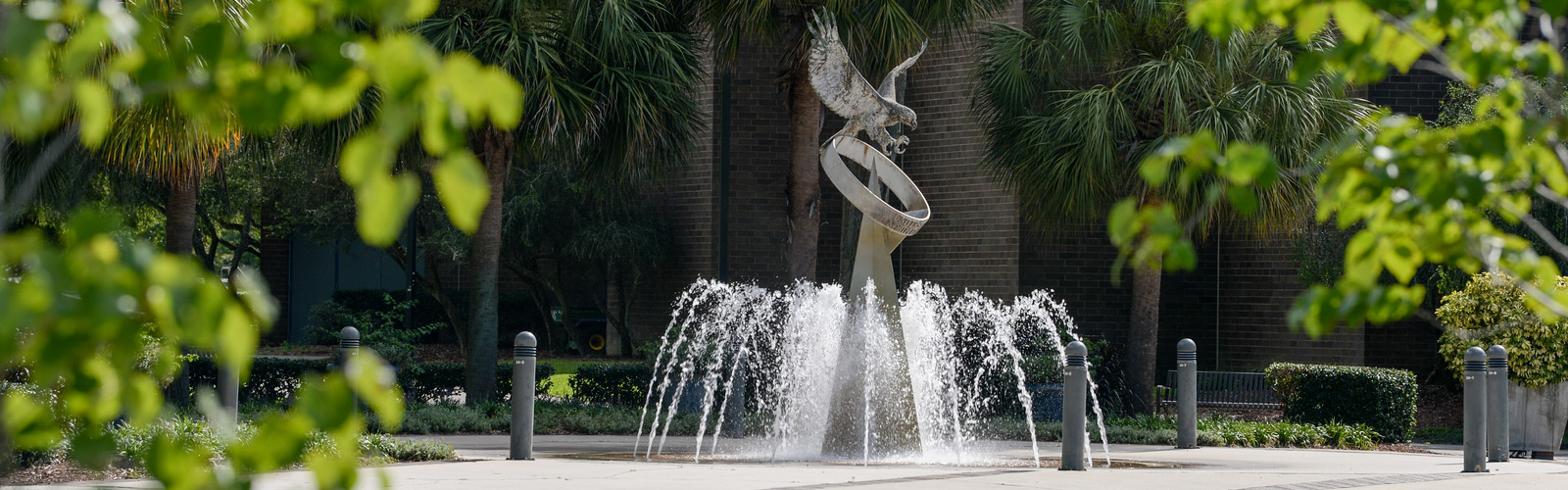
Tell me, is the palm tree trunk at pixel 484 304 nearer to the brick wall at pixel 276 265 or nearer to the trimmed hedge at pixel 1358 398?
the trimmed hedge at pixel 1358 398

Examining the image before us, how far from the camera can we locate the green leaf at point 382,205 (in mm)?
1683

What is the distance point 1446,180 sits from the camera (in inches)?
98.6

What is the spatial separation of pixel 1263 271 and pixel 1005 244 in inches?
160

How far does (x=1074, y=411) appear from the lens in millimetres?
9859

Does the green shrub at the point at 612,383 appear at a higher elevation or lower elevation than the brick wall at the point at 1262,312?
lower

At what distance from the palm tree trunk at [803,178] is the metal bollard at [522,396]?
5.86 meters

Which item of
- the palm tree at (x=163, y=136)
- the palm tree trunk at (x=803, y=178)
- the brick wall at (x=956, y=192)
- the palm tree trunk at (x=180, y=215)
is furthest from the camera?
the brick wall at (x=956, y=192)

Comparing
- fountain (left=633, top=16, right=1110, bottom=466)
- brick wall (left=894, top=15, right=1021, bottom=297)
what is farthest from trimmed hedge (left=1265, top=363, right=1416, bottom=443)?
brick wall (left=894, top=15, right=1021, bottom=297)

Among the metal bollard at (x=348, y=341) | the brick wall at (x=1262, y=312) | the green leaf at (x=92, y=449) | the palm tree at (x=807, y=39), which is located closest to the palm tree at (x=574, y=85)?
the palm tree at (x=807, y=39)

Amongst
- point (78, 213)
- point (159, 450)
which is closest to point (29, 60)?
point (78, 213)

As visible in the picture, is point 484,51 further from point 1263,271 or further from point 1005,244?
point 1263,271

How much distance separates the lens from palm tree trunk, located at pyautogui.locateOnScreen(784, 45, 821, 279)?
51.7 feet

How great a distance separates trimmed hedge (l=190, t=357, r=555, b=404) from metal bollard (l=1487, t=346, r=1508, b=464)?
29.6ft

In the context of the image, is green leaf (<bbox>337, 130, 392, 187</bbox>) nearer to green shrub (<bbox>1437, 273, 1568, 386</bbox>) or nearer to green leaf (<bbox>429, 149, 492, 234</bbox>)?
green leaf (<bbox>429, 149, 492, 234</bbox>)
